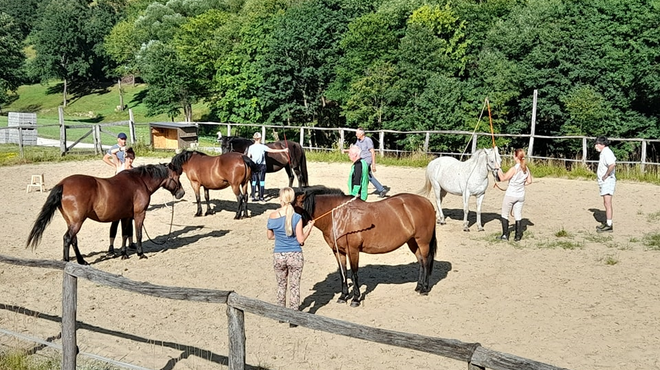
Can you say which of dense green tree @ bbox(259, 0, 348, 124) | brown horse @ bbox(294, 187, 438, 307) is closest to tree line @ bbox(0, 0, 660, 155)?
dense green tree @ bbox(259, 0, 348, 124)

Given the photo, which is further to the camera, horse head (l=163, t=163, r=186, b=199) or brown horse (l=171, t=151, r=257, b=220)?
brown horse (l=171, t=151, r=257, b=220)

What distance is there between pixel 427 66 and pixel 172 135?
58.9 ft

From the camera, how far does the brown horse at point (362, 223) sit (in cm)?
871

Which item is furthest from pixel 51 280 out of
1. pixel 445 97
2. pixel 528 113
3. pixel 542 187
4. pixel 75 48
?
pixel 75 48

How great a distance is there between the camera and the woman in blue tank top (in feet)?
25.2

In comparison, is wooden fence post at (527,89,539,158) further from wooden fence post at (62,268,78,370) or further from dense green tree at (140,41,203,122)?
dense green tree at (140,41,203,122)

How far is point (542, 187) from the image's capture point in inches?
738

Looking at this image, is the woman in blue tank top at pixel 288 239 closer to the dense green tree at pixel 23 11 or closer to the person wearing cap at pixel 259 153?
the person wearing cap at pixel 259 153

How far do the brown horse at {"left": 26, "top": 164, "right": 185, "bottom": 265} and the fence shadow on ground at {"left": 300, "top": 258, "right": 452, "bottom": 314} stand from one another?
150 inches

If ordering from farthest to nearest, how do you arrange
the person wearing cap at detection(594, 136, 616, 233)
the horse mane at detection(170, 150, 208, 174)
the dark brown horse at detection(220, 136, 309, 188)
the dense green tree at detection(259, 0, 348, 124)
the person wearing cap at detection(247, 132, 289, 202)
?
the dense green tree at detection(259, 0, 348, 124) < the dark brown horse at detection(220, 136, 309, 188) < the person wearing cap at detection(247, 132, 289, 202) < the horse mane at detection(170, 150, 208, 174) < the person wearing cap at detection(594, 136, 616, 233)

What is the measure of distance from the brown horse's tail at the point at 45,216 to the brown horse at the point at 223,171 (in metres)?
4.52

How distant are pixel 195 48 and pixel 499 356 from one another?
201 feet

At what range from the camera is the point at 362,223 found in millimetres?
8898

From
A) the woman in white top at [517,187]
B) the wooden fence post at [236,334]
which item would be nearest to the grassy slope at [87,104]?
the woman in white top at [517,187]
